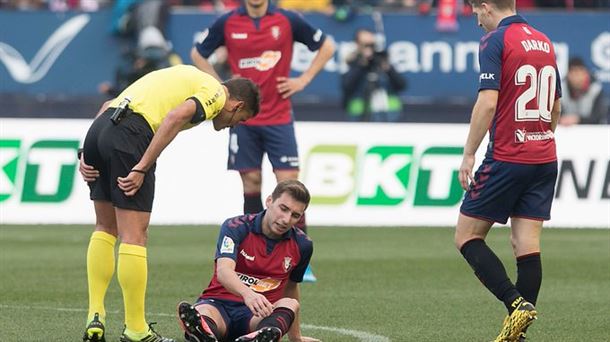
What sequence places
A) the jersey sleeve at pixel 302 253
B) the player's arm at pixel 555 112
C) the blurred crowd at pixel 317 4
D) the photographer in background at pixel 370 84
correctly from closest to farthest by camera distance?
the jersey sleeve at pixel 302 253, the player's arm at pixel 555 112, the photographer in background at pixel 370 84, the blurred crowd at pixel 317 4

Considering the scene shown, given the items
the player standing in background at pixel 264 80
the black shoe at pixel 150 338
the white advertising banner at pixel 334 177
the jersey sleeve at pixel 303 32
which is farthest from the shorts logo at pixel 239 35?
the black shoe at pixel 150 338

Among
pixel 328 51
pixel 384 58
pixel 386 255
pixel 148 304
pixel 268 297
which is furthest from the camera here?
pixel 384 58

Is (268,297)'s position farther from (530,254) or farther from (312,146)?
(312,146)

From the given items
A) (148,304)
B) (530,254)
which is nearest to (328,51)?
(148,304)

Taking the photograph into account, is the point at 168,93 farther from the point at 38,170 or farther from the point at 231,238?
the point at 38,170

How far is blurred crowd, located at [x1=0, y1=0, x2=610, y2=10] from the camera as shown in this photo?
23516mm

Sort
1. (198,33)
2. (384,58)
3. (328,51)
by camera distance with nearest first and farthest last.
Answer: (328,51), (384,58), (198,33)

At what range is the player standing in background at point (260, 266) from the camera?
8320mm

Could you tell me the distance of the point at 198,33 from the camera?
75.6 ft

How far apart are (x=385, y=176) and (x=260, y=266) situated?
9.09 m

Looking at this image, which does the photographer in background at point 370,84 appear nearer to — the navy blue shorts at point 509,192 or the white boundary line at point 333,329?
the white boundary line at point 333,329

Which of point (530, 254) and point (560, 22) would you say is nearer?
point (530, 254)

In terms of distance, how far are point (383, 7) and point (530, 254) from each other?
1537 cm

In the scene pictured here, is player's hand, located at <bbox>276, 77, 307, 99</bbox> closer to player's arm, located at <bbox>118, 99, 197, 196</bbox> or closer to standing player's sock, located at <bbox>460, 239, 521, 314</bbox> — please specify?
standing player's sock, located at <bbox>460, 239, 521, 314</bbox>
